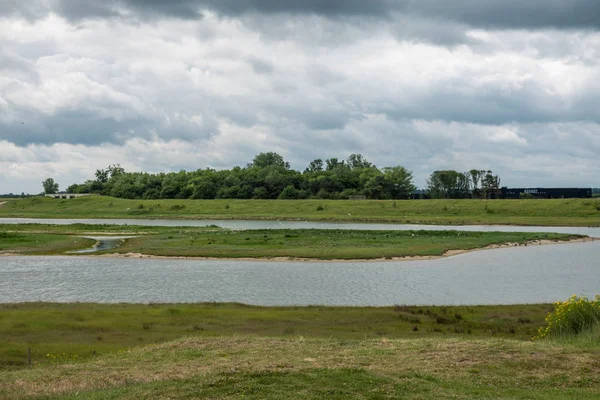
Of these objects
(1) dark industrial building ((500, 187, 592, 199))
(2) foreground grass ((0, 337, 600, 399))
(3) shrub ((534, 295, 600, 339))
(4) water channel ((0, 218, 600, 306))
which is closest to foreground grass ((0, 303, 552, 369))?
(3) shrub ((534, 295, 600, 339))

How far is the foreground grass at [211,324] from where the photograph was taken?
24.4 m

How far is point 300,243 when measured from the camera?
7212 centimetres

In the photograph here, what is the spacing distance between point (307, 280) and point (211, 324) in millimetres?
18376

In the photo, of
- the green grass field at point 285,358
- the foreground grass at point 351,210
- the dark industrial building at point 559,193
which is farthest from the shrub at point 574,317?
the dark industrial building at point 559,193

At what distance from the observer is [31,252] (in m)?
67.8

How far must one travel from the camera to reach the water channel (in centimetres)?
3922

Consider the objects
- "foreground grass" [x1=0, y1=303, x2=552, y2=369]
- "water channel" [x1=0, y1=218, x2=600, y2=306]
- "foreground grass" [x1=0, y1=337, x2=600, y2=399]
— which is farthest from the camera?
"water channel" [x1=0, y1=218, x2=600, y2=306]

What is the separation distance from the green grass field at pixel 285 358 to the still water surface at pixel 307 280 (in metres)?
7.74

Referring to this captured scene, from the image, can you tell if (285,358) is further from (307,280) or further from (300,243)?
(300,243)

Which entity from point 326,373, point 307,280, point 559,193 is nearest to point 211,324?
point 326,373

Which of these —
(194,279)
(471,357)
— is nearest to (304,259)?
(194,279)

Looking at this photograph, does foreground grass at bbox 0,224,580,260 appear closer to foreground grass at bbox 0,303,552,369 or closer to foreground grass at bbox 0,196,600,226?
foreground grass at bbox 0,303,552,369

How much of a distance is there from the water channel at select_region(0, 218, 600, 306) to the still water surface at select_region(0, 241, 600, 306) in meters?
0.07

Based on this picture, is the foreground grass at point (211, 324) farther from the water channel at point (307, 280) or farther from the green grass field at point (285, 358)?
the water channel at point (307, 280)
